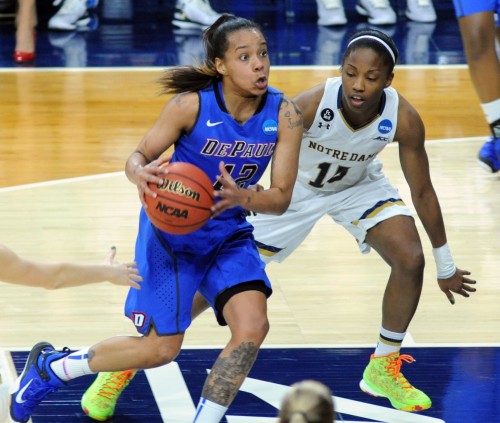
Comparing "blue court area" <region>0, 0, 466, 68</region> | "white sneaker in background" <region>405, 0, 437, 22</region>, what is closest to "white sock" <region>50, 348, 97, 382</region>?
"blue court area" <region>0, 0, 466, 68</region>

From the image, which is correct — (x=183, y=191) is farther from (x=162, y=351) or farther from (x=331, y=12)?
(x=331, y=12)

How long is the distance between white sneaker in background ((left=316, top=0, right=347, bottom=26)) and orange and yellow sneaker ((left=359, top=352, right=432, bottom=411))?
8.16 metres

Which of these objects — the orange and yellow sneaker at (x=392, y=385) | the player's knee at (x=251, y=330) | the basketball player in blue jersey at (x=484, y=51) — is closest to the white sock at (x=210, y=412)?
the player's knee at (x=251, y=330)

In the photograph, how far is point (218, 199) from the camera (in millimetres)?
4320

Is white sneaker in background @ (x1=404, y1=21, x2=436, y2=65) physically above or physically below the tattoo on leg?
below

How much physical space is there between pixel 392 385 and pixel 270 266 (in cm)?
178

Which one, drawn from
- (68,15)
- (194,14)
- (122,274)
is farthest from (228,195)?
(68,15)

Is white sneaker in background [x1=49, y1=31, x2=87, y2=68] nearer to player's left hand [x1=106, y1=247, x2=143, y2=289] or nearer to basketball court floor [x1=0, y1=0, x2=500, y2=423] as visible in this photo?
basketball court floor [x1=0, y1=0, x2=500, y2=423]

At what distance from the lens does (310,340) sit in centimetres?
561

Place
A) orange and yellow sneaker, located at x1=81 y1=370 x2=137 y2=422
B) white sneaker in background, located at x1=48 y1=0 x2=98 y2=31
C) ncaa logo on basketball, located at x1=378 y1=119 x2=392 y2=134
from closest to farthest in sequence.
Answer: orange and yellow sneaker, located at x1=81 y1=370 x2=137 y2=422 < ncaa logo on basketball, located at x1=378 y1=119 x2=392 y2=134 < white sneaker in background, located at x1=48 y1=0 x2=98 y2=31

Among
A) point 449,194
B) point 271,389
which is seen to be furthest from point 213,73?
point 449,194

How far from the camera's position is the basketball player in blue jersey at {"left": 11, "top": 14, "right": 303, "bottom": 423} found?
4410mm

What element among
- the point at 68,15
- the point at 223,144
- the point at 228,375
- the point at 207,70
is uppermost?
the point at 207,70

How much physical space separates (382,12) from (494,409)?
8333 mm
